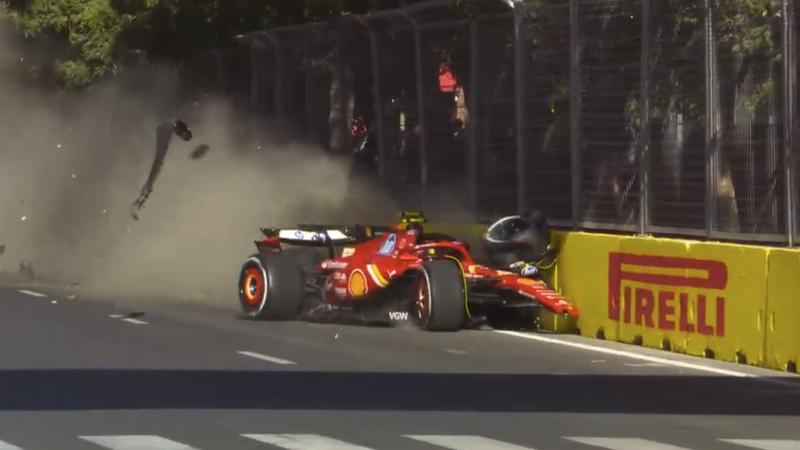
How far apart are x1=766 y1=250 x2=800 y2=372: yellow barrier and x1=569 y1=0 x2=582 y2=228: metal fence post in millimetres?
4312

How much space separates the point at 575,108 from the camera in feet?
65.7

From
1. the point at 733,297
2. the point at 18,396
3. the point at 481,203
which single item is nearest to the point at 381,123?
the point at 481,203

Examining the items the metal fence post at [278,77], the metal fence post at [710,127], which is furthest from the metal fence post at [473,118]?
the metal fence post at [278,77]

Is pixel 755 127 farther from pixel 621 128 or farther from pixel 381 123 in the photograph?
pixel 381 123

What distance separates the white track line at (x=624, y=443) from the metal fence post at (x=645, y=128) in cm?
772

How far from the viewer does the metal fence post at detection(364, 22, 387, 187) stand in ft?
82.5

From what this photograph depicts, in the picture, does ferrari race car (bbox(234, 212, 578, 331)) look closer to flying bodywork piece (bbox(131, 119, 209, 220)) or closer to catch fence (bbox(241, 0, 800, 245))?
catch fence (bbox(241, 0, 800, 245))

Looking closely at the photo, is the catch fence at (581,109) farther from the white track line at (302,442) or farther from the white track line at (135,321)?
the white track line at (302,442)

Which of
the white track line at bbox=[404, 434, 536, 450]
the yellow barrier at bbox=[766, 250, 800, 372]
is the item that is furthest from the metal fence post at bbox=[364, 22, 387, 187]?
the white track line at bbox=[404, 434, 536, 450]

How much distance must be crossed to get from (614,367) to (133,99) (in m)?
21.0

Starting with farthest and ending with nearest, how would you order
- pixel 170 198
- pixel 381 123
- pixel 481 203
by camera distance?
pixel 170 198 < pixel 381 123 < pixel 481 203

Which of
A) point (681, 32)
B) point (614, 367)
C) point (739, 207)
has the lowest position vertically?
point (614, 367)

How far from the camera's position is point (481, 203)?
72.9 feet

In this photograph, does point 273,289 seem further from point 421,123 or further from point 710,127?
point 710,127
